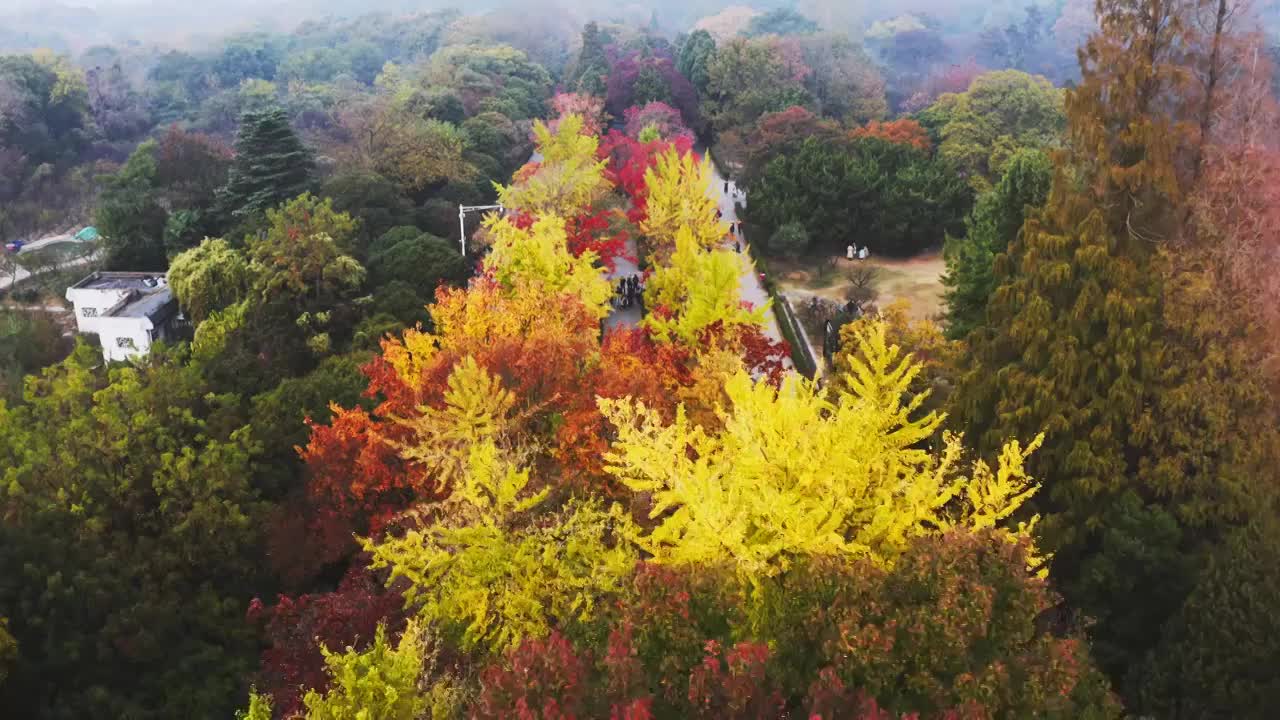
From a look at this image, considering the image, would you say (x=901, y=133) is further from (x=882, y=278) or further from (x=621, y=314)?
(x=621, y=314)

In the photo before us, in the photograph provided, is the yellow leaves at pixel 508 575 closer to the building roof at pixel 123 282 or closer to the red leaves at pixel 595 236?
the red leaves at pixel 595 236

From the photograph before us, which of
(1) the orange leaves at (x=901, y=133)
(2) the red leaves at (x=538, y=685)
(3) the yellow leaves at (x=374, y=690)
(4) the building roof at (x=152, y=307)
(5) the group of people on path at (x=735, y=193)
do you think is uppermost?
(2) the red leaves at (x=538, y=685)

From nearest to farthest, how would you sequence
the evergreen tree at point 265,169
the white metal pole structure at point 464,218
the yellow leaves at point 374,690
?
the yellow leaves at point 374,690 → the white metal pole structure at point 464,218 → the evergreen tree at point 265,169

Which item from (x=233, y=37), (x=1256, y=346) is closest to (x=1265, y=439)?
(x=1256, y=346)

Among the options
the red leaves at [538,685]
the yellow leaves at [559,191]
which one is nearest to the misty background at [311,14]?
the yellow leaves at [559,191]

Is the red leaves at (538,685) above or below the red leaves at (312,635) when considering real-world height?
above

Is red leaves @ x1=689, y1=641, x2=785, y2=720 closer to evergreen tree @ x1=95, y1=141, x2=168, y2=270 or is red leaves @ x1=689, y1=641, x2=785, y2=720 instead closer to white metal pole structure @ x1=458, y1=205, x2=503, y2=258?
white metal pole structure @ x1=458, y1=205, x2=503, y2=258

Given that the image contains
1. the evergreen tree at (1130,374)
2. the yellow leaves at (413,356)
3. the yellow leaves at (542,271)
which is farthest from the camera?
the yellow leaves at (542,271)

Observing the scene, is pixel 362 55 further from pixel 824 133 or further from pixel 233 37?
pixel 824 133

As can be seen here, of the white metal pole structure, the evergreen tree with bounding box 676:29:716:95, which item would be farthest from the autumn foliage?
the evergreen tree with bounding box 676:29:716:95
